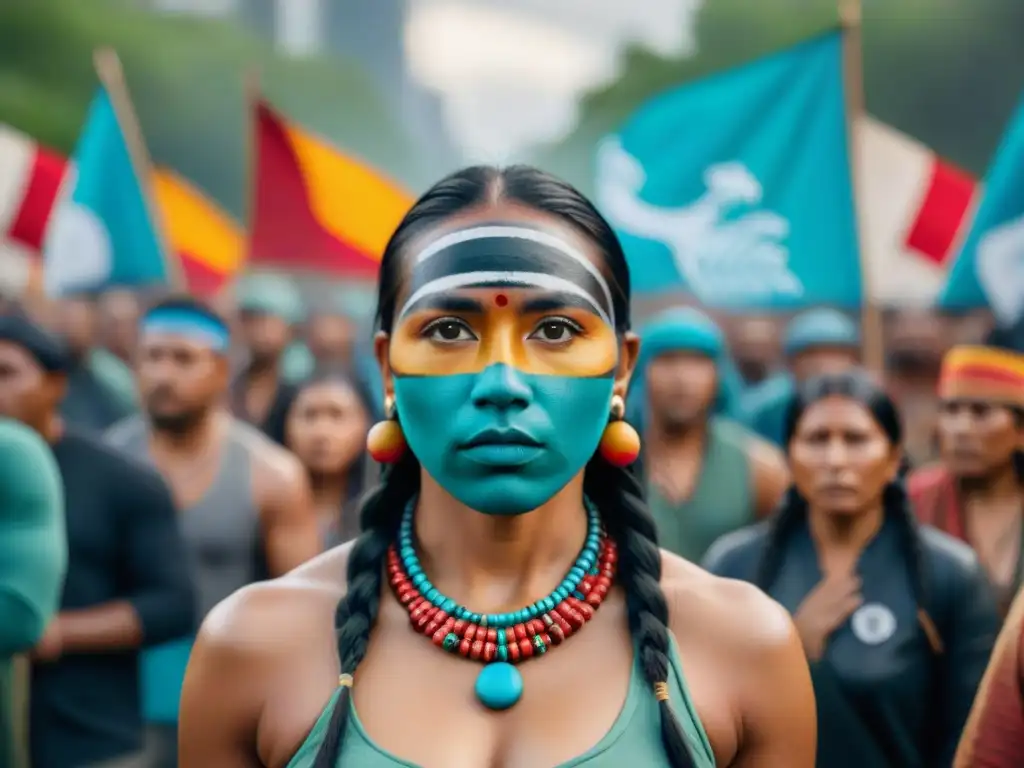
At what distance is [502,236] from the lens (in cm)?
257

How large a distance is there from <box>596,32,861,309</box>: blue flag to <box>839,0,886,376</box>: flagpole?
0.04 metres

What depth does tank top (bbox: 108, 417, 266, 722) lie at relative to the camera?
5.95 metres

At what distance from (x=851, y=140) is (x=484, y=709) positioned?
5769 mm

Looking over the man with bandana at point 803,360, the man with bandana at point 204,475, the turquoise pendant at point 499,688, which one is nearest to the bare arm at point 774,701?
the turquoise pendant at point 499,688

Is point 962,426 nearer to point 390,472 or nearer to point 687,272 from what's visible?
point 687,272

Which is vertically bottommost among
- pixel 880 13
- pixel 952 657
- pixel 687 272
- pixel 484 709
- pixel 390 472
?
pixel 952 657

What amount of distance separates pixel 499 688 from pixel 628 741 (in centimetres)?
23

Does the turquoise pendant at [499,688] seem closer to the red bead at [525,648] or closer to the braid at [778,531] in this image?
the red bead at [525,648]

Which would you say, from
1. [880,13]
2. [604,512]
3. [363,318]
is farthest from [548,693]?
[880,13]

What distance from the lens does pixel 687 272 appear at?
24.6ft

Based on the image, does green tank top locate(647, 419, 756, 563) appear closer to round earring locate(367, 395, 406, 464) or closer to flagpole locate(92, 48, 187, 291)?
round earring locate(367, 395, 406, 464)

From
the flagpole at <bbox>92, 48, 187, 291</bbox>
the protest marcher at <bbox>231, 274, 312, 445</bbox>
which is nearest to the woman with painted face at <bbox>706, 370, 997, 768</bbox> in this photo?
the protest marcher at <bbox>231, 274, 312, 445</bbox>

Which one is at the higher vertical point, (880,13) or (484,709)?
(880,13)

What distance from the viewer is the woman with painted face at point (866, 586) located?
14.4ft
